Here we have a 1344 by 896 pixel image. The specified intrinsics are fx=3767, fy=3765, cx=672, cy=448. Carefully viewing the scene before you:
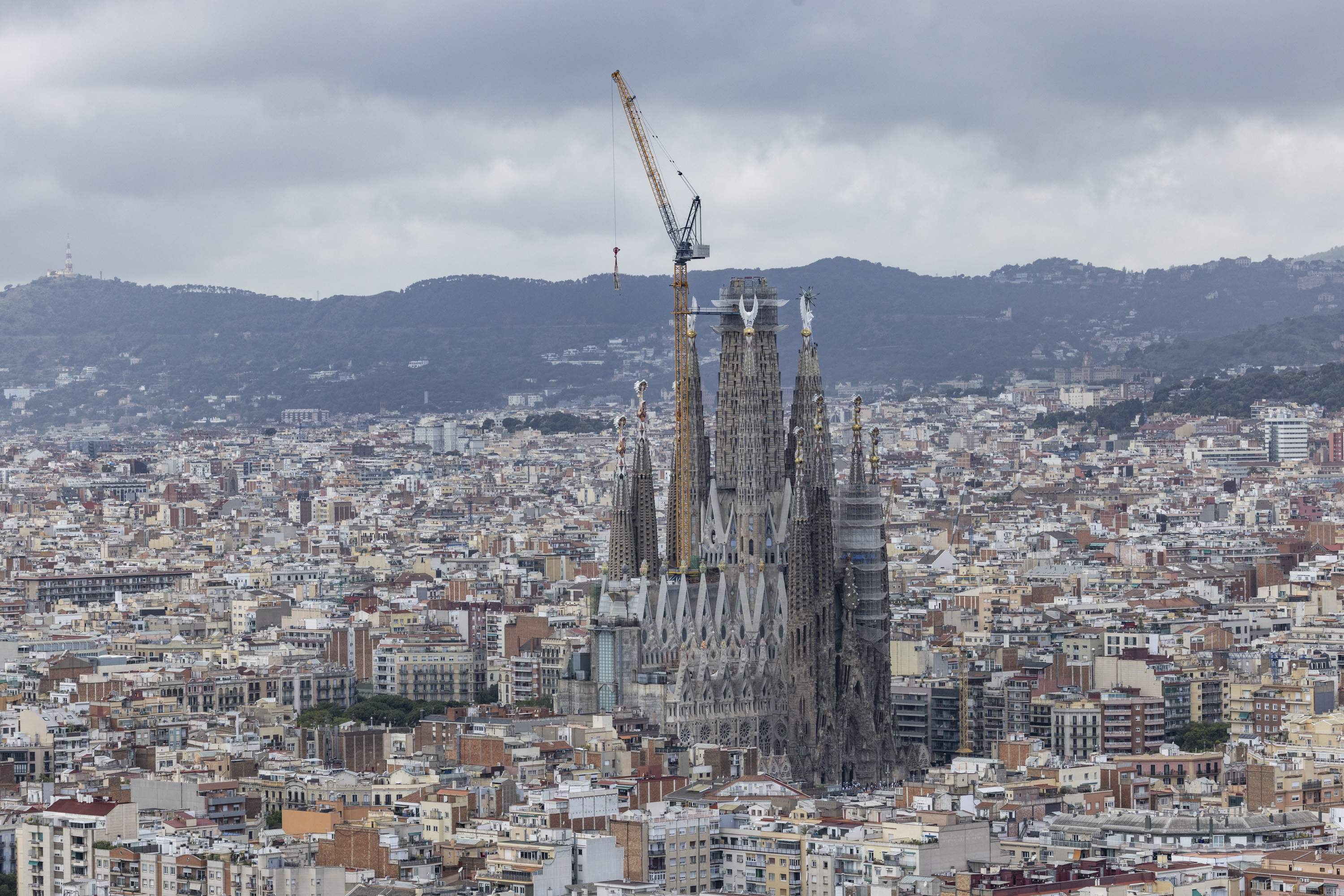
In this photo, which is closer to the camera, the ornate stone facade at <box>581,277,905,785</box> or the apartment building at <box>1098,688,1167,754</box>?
the apartment building at <box>1098,688,1167,754</box>

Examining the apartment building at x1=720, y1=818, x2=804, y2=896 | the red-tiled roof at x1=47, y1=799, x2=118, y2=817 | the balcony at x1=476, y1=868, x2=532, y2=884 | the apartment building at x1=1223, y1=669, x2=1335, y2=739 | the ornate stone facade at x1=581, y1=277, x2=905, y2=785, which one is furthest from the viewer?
the apartment building at x1=1223, y1=669, x2=1335, y2=739

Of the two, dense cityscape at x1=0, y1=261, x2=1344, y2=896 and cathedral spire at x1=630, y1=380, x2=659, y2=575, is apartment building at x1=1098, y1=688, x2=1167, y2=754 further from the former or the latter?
cathedral spire at x1=630, y1=380, x2=659, y2=575

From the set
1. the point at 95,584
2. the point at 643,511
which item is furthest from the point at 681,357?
the point at 95,584

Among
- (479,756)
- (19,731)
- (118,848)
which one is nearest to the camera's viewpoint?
(118,848)

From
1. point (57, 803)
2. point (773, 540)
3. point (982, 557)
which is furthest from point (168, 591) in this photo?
point (57, 803)

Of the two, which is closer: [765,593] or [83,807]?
[83,807]

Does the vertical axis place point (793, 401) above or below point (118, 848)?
above

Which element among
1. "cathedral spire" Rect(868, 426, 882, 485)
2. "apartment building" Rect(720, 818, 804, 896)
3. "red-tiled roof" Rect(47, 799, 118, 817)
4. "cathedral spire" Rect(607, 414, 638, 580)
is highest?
"cathedral spire" Rect(868, 426, 882, 485)

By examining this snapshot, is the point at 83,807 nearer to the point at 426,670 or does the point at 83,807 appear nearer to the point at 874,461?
the point at 874,461

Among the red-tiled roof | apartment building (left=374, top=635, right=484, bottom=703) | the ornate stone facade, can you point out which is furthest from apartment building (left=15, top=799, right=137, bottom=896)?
apartment building (left=374, top=635, right=484, bottom=703)

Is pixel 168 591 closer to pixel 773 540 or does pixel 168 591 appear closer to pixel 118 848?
pixel 773 540

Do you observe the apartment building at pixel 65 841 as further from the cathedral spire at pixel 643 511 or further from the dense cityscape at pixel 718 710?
the cathedral spire at pixel 643 511
